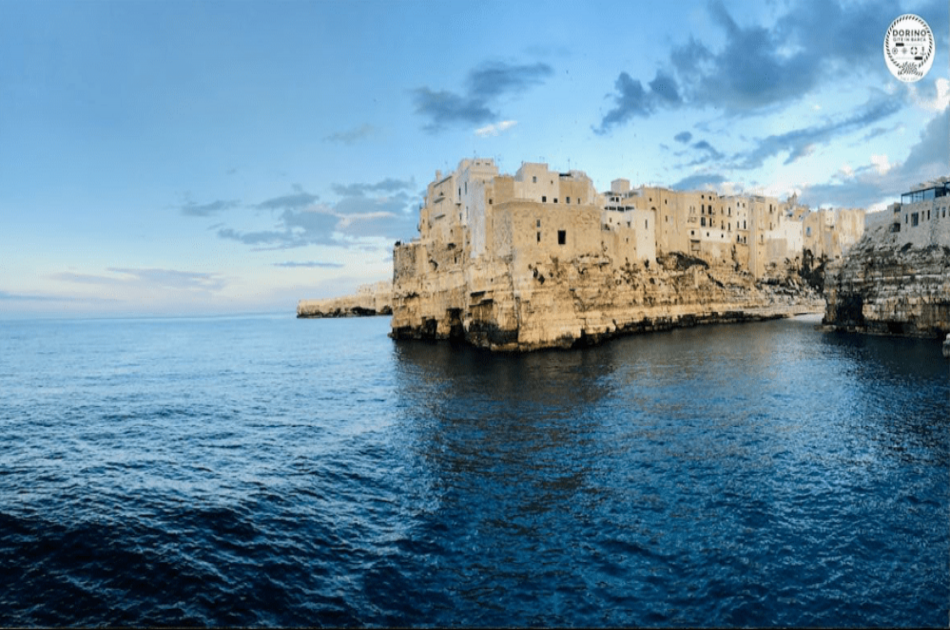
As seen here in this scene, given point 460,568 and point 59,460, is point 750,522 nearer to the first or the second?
point 460,568

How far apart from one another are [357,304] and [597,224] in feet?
329

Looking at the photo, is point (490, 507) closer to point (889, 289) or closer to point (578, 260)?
point (578, 260)

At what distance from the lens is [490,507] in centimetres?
1431

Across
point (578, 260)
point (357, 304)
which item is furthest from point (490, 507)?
point (357, 304)

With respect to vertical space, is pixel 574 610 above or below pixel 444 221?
below

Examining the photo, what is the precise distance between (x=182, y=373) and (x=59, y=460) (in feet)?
86.1

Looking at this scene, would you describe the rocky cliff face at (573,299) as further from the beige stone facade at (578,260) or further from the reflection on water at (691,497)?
the reflection on water at (691,497)

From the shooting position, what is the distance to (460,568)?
11.3 m

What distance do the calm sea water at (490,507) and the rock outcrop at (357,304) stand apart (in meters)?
107

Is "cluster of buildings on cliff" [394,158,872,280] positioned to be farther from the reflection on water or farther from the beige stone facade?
the reflection on water

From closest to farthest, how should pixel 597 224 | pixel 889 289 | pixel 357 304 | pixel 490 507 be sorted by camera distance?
1. pixel 490 507
2. pixel 597 224
3. pixel 889 289
4. pixel 357 304

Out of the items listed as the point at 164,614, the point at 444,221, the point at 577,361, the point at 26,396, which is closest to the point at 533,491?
the point at 164,614

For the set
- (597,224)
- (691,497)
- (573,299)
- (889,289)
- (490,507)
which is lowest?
(490,507)

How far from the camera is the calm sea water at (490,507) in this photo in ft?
33.1
